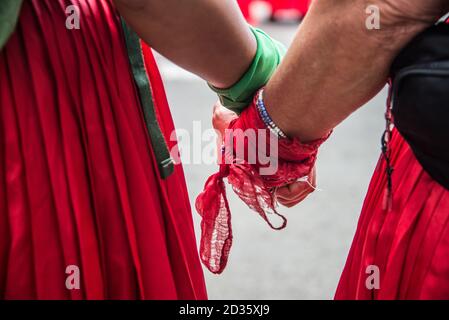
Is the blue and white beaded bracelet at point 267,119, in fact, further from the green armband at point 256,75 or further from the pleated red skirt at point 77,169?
the pleated red skirt at point 77,169

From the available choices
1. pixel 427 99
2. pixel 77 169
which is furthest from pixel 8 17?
pixel 427 99

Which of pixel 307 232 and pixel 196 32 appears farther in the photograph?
pixel 307 232

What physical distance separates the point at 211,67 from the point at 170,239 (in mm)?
248

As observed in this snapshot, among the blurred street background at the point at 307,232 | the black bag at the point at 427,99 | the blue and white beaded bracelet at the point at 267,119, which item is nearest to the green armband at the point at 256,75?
the blue and white beaded bracelet at the point at 267,119

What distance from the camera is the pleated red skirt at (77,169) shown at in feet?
2.57

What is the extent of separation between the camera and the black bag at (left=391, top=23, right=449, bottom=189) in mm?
673

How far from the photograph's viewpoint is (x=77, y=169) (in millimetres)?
807

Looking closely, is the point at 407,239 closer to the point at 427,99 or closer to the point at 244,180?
the point at 427,99

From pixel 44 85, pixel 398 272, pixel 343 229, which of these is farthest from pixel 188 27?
pixel 343 229

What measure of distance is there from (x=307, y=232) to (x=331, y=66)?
1719mm

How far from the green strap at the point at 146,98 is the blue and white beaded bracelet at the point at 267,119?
17cm

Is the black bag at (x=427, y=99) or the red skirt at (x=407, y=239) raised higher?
the black bag at (x=427, y=99)
